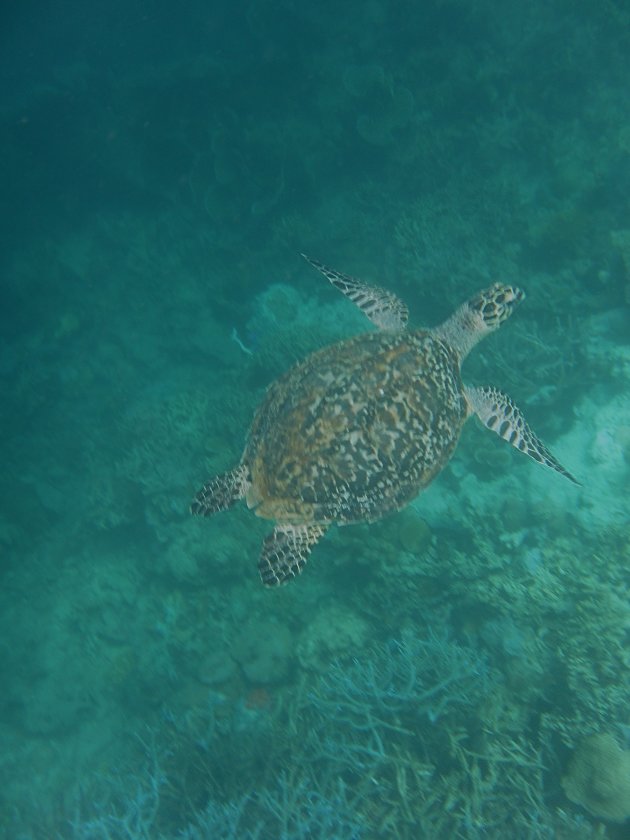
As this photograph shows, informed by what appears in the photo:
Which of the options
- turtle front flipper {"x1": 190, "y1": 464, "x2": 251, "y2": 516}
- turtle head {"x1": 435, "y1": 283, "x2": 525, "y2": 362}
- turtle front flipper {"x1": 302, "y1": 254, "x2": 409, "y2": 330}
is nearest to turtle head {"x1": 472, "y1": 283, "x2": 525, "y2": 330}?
turtle head {"x1": 435, "y1": 283, "x2": 525, "y2": 362}

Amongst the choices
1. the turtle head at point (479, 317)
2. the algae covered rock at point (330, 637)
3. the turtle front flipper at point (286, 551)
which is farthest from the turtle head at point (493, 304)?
the algae covered rock at point (330, 637)

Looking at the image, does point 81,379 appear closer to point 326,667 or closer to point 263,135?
point 263,135

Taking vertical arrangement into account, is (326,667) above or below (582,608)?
below

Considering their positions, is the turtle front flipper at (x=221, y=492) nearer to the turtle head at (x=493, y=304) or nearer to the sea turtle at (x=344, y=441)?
the sea turtle at (x=344, y=441)

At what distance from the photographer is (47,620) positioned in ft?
29.3

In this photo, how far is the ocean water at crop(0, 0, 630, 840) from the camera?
16.6ft

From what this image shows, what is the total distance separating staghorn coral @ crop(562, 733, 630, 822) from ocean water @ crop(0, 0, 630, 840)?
0.03 m

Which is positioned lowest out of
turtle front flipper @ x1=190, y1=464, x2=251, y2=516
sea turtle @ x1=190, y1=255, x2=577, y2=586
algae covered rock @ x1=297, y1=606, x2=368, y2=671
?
algae covered rock @ x1=297, y1=606, x2=368, y2=671

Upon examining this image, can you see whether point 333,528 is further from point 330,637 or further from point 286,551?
point 286,551

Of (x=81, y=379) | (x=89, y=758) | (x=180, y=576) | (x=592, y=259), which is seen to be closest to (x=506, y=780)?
(x=180, y=576)

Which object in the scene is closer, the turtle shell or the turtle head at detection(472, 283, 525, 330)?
the turtle shell

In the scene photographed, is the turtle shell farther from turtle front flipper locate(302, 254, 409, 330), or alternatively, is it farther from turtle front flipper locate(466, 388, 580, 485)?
turtle front flipper locate(302, 254, 409, 330)

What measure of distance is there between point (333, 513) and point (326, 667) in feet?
10.7

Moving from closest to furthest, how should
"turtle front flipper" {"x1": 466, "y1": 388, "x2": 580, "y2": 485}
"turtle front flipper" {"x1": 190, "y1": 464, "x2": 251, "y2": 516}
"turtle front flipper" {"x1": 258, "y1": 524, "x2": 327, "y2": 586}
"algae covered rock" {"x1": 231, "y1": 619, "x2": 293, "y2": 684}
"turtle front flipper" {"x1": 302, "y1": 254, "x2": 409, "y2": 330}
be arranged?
"turtle front flipper" {"x1": 258, "y1": 524, "x2": 327, "y2": 586}, "turtle front flipper" {"x1": 190, "y1": 464, "x2": 251, "y2": 516}, "turtle front flipper" {"x1": 466, "y1": 388, "x2": 580, "y2": 485}, "turtle front flipper" {"x1": 302, "y1": 254, "x2": 409, "y2": 330}, "algae covered rock" {"x1": 231, "y1": 619, "x2": 293, "y2": 684}
